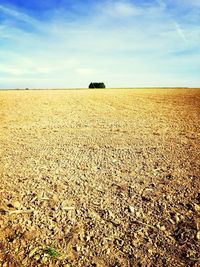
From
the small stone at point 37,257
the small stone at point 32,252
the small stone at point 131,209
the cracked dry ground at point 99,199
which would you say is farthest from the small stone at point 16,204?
the small stone at point 131,209

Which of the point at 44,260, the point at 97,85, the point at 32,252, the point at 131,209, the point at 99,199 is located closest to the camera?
the point at 44,260

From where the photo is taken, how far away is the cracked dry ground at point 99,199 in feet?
9.03

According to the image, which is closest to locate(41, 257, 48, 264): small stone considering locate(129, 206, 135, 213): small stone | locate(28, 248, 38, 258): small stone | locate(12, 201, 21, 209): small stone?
locate(28, 248, 38, 258): small stone

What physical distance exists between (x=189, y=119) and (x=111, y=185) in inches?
284

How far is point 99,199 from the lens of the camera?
3.80 meters

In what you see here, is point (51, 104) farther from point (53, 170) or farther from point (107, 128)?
point (53, 170)

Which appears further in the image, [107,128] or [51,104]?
[51,104]

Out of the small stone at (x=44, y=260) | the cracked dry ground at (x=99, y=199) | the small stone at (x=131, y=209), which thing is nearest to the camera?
the small stone at (x=44, y=260)

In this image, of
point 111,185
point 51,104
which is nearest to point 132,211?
point 111,185

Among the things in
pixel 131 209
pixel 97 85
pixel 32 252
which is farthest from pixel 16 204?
pixel 97 85

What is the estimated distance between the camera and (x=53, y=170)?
4.86 metres

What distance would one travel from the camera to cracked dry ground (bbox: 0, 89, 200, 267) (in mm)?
2752

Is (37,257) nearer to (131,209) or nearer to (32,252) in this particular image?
(32,252)

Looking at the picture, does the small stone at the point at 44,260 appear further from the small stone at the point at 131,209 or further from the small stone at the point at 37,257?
the small stone at the point at 131,209
